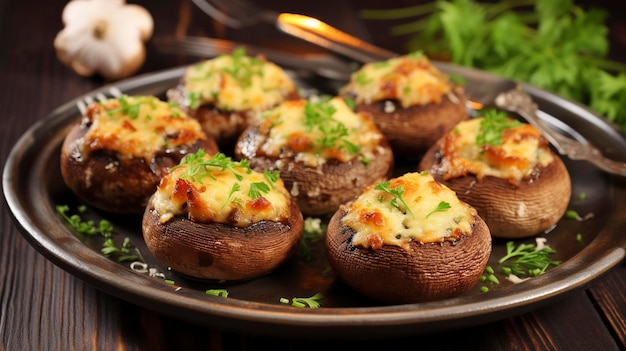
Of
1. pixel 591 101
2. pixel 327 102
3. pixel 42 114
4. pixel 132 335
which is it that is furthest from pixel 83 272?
pixel 591 101

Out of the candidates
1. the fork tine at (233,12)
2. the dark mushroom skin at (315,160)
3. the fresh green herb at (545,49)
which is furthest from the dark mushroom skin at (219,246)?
the fork tine at (233,12)

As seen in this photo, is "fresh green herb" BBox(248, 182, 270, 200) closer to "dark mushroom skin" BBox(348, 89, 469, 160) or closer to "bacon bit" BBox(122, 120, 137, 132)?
"bacon bit" BBox(122, 120, 137, 132)

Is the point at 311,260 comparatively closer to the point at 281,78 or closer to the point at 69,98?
the point at 281,78

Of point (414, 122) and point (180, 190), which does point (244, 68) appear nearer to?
point (414, 122)

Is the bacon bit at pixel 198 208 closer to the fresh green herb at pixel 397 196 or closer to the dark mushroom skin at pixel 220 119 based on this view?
the fresh green herb at pixel 397 196

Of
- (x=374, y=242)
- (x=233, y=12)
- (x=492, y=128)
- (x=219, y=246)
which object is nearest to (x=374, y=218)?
(x=374, y=242)
